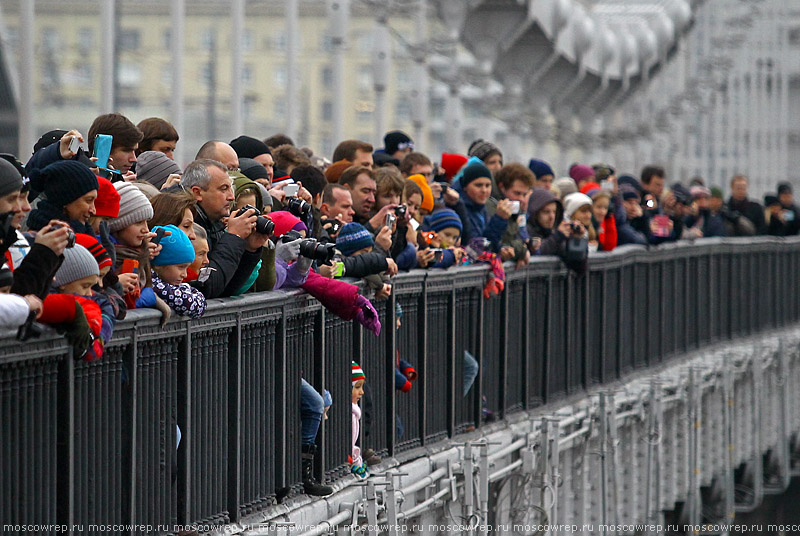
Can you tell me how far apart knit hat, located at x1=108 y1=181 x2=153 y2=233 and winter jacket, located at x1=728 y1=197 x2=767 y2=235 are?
62.6ft

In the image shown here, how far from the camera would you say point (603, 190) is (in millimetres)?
16875

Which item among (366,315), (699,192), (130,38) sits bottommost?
(366,315)

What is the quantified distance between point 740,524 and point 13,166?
76.4 ft

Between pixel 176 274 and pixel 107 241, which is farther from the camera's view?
pixel 176 274

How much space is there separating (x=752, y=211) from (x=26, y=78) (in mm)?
15788

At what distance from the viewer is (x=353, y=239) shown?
1038 centimetres

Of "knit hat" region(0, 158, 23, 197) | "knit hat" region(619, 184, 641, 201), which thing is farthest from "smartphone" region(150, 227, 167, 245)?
"knit hat" region(619, 184, 641, 201)

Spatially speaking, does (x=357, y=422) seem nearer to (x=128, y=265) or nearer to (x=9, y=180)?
(x=128, y=265)

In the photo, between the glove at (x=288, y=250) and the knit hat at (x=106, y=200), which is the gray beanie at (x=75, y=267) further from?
the glove at (x=288, y=250)

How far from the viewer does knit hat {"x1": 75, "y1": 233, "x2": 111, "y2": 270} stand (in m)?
7.05

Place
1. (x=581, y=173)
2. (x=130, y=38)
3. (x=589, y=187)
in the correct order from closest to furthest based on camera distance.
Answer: (x=589, y=187) < (x=581, y=173) < (x=130, y=38)

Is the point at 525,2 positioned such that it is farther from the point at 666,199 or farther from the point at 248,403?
the point at 248,403

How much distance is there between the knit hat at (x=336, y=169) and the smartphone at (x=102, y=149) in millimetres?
3602

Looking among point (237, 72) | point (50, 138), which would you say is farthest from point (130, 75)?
point (50, 138)
